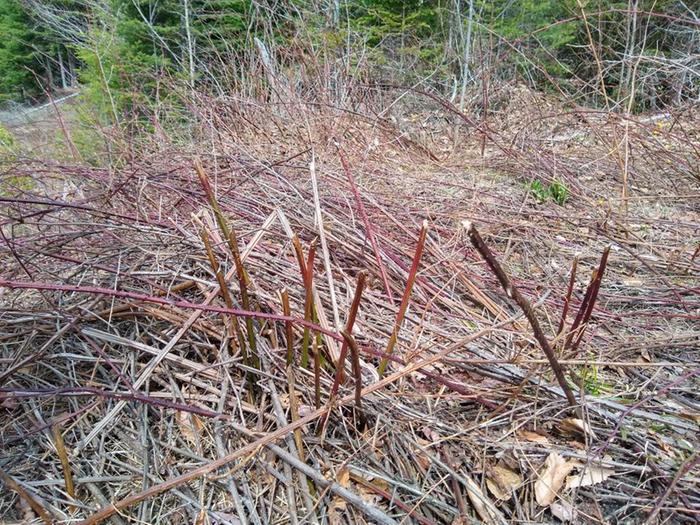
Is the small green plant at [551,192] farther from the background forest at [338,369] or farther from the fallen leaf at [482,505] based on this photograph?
the fallen leaf at [482,505]

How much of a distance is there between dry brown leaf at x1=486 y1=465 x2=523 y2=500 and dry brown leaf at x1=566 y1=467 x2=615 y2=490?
11cm

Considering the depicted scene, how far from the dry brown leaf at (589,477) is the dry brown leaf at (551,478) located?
16 mm

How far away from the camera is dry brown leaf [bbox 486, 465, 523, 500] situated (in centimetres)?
88

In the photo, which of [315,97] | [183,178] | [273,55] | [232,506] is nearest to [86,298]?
[232,506]

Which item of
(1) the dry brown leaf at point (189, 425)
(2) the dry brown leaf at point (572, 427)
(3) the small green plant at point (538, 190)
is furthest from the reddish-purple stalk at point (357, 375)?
(3) the small green plant at point (538, 190)

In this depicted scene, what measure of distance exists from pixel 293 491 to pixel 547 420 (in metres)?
0.68

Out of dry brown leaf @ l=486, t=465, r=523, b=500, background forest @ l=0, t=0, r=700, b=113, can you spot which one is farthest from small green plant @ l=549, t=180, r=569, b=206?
background forest @ l=0, t=0, r=700, b=113

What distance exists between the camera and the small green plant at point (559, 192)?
2.68 m

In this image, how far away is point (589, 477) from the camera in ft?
2.96

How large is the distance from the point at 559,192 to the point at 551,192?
0.05m

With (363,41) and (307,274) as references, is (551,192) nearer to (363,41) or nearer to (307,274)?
(307,274)

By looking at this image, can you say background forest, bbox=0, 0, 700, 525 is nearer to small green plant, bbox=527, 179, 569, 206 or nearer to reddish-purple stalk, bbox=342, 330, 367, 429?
reddish-purple stalk, bbox=342, 330, 367, 429

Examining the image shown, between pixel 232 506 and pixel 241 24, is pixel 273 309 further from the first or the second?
pixel 241 24

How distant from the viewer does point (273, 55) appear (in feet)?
14.4
